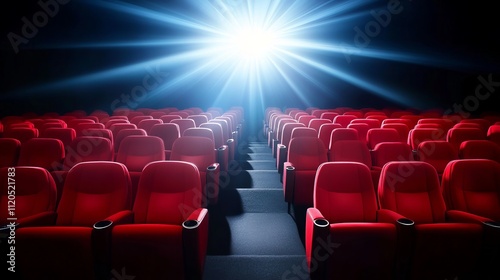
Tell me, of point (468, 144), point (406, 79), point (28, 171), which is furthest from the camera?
point (406, 79)

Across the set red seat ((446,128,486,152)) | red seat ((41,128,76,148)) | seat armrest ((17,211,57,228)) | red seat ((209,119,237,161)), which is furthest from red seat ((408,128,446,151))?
red seat ((41,128,76,148))

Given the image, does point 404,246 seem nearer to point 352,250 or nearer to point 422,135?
point 352,250

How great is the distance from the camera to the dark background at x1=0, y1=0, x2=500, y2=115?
27.7 ft

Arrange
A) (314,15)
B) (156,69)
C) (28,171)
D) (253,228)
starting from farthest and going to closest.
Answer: (156,69)
(314,15)
(253,228)
(28,171)

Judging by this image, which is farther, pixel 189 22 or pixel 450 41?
pixel 189 22

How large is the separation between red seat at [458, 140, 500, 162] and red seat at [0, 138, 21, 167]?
478 cm

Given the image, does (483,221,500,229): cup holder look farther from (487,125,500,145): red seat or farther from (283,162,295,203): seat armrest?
(487,125,500,145): red seat

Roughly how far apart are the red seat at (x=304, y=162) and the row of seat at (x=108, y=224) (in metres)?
1.19

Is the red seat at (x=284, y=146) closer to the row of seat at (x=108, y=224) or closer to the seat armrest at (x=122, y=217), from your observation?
the row of seat at (x=108, y=224)

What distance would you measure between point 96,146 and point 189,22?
800cm

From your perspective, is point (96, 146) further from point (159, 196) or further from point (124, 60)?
point (124, 60)

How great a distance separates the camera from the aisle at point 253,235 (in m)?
2.20

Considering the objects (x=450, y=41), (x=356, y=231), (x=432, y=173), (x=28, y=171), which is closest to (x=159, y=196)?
(x=28, y=171)

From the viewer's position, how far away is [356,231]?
1836mm
